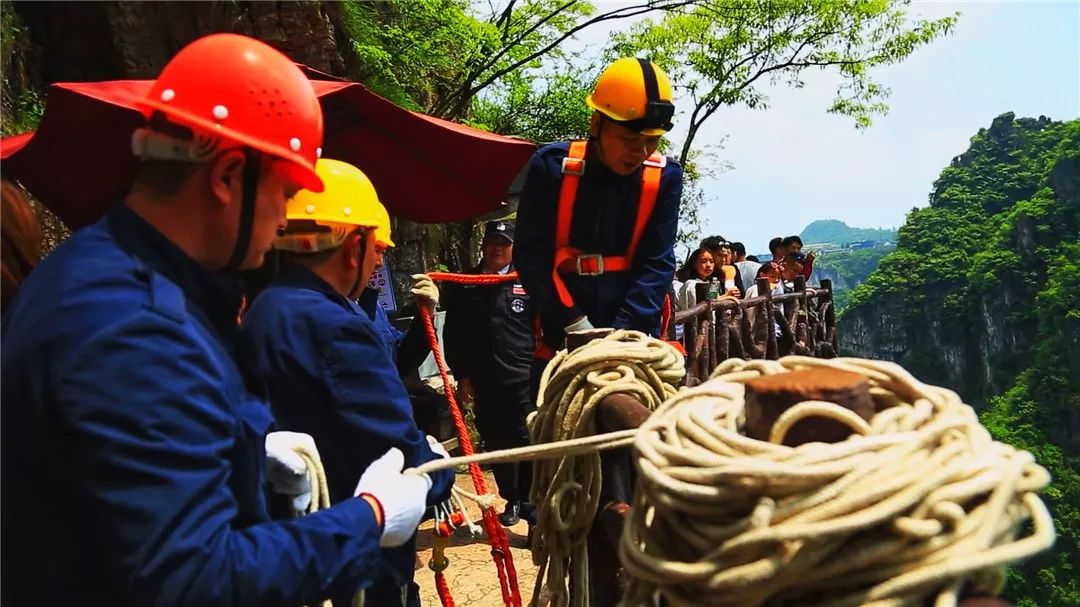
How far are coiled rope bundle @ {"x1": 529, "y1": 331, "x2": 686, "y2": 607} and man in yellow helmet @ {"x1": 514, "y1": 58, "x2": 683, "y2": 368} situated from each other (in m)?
1.14

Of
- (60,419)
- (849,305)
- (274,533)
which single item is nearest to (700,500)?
(274,533)

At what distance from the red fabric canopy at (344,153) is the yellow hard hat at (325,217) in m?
2.17

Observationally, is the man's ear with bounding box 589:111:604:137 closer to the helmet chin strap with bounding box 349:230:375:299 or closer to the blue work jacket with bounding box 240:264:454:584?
the helmet chin strap with bounding box 349:230:375:299

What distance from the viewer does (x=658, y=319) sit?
3322 mm

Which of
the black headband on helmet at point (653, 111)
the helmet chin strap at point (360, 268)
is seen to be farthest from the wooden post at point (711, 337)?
the helmet chin strap at point (360, 268)

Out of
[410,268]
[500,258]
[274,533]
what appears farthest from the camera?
[410,268]

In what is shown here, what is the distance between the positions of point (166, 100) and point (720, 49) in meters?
14.2

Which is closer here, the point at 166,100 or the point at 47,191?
the point at 166,100

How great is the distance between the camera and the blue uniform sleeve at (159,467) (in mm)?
1077

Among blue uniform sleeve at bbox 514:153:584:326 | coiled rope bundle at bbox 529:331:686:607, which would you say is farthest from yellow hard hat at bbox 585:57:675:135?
coiled rope bundle at bbox 529:331:686:607

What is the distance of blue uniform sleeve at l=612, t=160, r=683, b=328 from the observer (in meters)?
3.25

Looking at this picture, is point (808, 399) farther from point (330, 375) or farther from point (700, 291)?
point (700, 291)

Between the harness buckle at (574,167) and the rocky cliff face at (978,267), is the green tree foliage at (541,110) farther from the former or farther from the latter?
the rocky cliff face at (978,267)

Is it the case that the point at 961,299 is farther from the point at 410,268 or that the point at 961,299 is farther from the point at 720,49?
the point at 410,268
